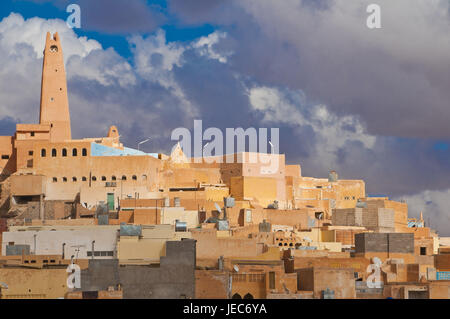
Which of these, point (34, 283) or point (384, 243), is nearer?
point (34, 283)

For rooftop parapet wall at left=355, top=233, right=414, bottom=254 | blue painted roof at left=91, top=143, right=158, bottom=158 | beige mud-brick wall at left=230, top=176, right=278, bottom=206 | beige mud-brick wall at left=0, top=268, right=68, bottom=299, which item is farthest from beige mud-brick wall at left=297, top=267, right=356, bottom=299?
blue painted roof at left=91, top=143, right=158, bottom=158

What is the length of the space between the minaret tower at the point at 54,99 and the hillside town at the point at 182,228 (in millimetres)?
77

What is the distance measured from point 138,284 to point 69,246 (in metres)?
6.08

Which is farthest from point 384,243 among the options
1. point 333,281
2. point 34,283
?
point 34,283

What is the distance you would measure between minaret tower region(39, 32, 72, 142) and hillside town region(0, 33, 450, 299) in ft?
0.25

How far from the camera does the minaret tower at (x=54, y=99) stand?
232 ft

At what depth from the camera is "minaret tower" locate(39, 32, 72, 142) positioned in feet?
232

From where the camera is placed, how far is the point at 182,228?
57.8 m

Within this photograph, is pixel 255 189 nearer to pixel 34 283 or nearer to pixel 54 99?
pixel 54 99

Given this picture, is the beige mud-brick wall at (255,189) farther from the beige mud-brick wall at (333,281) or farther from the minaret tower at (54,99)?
the beige mud-brick wall at (333,281)

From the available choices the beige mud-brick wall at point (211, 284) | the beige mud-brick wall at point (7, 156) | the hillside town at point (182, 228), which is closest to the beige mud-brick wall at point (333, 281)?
the hillside town at point (182, 228)

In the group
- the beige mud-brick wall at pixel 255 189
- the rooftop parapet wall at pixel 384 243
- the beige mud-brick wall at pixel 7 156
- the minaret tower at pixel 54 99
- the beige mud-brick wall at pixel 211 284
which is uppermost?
the minaret tower at pixel 54 99

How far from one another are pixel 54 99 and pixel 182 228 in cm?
1689
